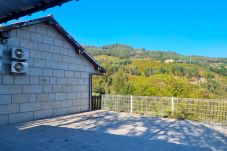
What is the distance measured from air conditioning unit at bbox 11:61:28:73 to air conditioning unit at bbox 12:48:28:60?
0.62 ft

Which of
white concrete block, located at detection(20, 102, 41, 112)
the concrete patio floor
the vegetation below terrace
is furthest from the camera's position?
the vegetation below terrace

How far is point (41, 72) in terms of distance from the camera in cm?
916

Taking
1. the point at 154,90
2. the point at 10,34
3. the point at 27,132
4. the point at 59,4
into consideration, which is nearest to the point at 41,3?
the point at 59,4

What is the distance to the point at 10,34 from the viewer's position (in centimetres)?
789

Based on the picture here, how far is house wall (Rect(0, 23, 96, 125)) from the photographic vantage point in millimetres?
7871

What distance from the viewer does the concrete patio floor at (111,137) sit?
5.24 meters

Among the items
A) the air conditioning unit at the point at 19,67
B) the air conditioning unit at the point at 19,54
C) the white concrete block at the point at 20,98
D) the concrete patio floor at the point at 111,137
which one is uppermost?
the air conditioning unit at the point at 19,54

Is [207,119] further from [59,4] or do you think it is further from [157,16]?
[157,16]

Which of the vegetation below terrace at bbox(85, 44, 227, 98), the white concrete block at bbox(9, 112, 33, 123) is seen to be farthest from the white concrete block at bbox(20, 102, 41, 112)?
the vegetation below terrace at bbox(85, 44, 227, 98)

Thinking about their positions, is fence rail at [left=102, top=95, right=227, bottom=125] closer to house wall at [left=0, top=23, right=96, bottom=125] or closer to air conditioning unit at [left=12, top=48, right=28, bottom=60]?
house wall at [left=0, top=23, right=96, bottom=125]

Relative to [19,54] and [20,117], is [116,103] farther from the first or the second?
[19,54]

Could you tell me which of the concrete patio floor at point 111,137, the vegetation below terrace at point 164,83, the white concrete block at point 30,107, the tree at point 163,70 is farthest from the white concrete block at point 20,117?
the tree at point 163,70

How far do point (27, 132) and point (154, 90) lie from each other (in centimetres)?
985

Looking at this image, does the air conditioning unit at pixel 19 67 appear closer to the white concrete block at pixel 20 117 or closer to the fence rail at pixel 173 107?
the white concrete block at pixel 20 117
